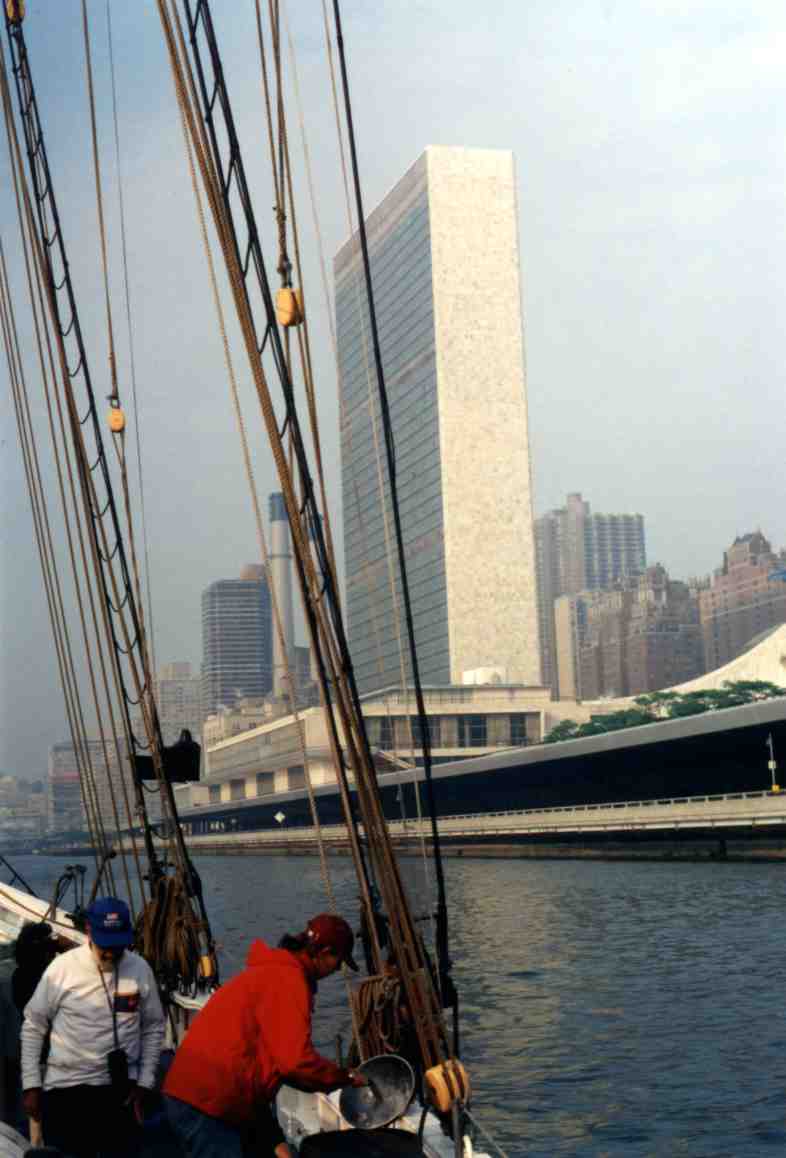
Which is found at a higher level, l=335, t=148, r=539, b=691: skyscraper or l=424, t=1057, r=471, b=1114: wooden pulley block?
l=335, t=148, r=539, b=691: skyscraper

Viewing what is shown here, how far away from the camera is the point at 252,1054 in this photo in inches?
176

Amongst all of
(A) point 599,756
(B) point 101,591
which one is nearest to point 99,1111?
(B) point 101,591

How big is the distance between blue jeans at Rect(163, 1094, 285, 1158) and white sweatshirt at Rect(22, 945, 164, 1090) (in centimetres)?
52

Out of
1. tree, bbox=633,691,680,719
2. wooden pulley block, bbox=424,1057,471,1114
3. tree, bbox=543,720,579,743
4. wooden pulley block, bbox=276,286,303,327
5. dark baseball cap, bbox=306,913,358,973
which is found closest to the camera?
dark baseball cap, bbox=306,913,358,973

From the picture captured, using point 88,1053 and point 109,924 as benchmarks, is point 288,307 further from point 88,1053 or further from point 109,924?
point 88,1053

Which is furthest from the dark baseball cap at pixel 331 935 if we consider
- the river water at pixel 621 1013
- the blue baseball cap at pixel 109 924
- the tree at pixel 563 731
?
the tree at pixel 563 731

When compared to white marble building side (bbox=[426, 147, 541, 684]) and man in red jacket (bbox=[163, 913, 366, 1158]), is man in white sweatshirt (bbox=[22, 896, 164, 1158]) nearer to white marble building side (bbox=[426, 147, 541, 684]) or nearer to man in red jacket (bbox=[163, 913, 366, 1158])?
man in red jacket (bbox=[163, 913, 366, 1158])

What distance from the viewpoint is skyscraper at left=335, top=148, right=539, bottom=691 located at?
6083 inches

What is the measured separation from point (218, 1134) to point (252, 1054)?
29 centimetres

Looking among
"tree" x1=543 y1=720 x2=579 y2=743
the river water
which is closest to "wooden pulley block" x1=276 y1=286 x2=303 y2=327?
the river water

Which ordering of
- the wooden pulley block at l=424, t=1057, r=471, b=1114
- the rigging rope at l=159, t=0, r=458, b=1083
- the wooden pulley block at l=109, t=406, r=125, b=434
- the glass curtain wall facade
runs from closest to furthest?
the wooden pulley block at l=424, t=1057, r=471, b=1114
the rigging rope at l=159, t=0, r=458, b=1083
the wooden pulley block at l=109, t=406, r=125, b=434
the glass curtain wall facade

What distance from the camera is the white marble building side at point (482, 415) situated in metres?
154

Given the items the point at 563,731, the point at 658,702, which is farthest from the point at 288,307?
the point at 658,702

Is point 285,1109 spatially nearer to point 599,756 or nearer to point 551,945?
point 551,945
